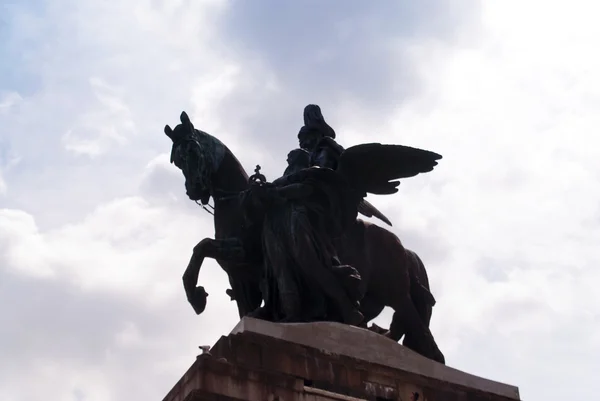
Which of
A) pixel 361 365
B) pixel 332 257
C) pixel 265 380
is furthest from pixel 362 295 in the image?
pixel 265 380

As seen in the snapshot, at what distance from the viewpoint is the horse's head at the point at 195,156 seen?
13.4 m

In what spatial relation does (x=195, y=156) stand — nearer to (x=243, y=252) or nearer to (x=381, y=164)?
(x=243, y=252)

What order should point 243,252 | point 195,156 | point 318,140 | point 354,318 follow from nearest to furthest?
point 354,318 → point 243,252 → point 195,156 → point 318,140

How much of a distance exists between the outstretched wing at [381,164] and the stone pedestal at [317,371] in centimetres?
221

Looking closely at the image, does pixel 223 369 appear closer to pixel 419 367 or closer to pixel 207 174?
pixel 419 367

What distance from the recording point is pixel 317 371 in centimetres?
1121

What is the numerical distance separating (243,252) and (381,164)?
6.73 feet

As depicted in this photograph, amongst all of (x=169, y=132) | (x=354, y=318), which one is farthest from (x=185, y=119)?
(x=354, y=318)

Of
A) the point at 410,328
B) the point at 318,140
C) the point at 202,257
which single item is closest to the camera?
the point at 202,257

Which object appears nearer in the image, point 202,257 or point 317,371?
point 317,371

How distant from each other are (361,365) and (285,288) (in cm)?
136

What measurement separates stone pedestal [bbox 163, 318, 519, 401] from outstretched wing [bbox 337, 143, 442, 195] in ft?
7.27

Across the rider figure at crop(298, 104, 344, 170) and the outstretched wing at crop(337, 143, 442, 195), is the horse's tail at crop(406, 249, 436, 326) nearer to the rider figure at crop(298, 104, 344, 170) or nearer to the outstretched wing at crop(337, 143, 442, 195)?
the outstretched wing at crop(337, 143, 442, 195)

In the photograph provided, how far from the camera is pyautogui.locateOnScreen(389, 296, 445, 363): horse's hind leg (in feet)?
44.5
